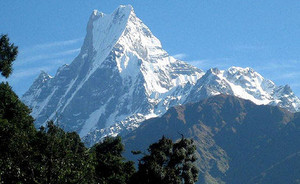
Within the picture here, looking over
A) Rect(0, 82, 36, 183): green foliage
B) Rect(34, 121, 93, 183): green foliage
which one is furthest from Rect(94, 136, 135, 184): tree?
Rect(34, 121, 93, 183): green foliage

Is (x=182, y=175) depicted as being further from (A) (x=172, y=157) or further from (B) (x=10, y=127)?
(B) (x=10, y=127)

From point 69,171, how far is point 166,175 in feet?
81.7

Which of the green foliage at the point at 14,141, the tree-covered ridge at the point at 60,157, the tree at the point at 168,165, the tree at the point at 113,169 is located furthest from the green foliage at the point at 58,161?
the tree at the point at 113,169

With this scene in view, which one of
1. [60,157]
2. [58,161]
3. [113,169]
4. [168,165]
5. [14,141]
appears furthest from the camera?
[113,169]

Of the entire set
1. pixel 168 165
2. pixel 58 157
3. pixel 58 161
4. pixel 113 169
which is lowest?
pixel 58 161

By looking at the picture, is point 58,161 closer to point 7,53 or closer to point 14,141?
point 14,141

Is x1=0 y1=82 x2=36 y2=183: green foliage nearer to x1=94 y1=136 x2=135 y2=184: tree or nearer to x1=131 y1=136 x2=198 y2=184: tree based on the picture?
x1=131 y1=136 x2=198 y2=184: tree

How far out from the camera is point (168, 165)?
270 ft

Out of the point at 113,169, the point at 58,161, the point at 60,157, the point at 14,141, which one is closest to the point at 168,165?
the point at 14,141

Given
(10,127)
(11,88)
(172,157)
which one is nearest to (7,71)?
(10,127)

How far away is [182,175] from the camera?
266ft

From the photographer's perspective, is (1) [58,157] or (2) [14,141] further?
(2) [14,141]

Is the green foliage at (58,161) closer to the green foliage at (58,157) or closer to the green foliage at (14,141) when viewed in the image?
the green foliage at (58,157)

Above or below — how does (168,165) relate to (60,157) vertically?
above
